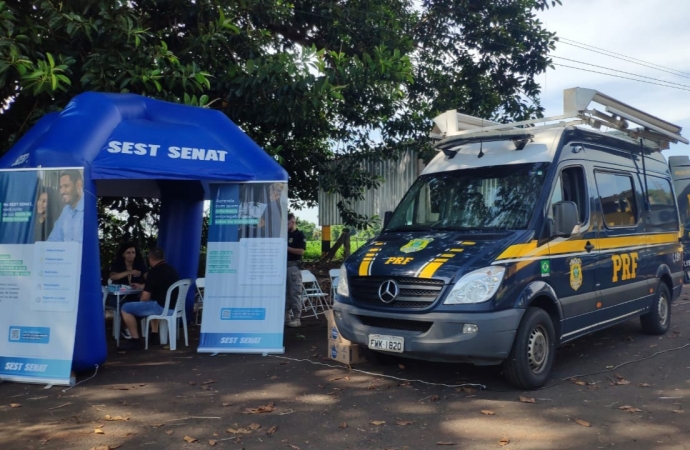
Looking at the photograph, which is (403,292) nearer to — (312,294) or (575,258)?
(575,258)

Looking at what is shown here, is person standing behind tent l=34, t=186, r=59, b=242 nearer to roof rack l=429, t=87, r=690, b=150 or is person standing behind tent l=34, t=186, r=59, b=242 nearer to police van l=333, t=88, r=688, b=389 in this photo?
police van l=333, t=88, r=688, b=389

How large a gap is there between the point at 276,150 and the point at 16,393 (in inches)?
197

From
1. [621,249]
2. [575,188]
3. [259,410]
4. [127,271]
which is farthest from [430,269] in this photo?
[127,271]

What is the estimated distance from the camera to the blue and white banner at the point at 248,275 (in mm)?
8117

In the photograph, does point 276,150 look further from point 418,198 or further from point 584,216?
point 584,216

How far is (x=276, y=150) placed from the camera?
995 centimetres

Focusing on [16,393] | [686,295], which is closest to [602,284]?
[16,393]

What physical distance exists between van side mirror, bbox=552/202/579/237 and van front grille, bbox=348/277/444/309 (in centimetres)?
144

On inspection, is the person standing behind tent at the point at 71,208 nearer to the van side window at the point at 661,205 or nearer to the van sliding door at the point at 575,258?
the van sliding door at the point at 575,258

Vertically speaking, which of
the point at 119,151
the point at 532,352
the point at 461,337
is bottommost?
the point at 532,352

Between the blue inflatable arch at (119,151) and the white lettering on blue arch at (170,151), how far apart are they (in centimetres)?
1

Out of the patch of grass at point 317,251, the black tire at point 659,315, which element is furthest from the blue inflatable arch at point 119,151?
the patch of grass at point 317,251

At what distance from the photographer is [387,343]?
6.18 m

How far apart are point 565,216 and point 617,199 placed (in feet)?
6.95
